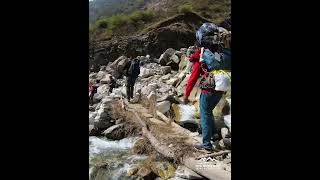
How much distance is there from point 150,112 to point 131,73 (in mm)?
296

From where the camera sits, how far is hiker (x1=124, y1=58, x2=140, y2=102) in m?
2.97

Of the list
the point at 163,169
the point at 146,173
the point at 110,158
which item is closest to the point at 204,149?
the point at 163,169

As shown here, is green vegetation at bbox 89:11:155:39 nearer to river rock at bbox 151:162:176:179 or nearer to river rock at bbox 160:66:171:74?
river rock at bbox 160:66:171:74

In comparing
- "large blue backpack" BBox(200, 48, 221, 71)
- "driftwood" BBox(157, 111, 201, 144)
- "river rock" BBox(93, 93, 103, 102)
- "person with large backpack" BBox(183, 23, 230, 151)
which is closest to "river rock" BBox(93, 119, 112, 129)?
"river rock" BBox(93, 93, 103, 102)

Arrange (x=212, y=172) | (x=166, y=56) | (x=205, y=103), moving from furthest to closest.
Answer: (x=166, y=56), (x=205, y=103), (x=212, y=172)

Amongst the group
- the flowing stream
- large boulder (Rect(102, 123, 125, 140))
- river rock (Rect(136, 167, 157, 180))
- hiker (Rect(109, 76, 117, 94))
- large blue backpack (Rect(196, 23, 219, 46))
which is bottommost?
river rock (Rect(136, 167, 157, 180))

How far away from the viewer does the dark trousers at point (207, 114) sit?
9.44ft

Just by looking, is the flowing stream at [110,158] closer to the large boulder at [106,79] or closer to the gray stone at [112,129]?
the gray stone at [112,129]

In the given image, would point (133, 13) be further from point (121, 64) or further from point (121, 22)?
point (121, 64)

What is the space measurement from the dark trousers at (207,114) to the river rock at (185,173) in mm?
193

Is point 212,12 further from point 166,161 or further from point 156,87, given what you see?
point 166,161

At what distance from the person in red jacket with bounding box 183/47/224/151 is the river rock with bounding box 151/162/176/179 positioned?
0.22m

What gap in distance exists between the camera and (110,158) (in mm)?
2883
